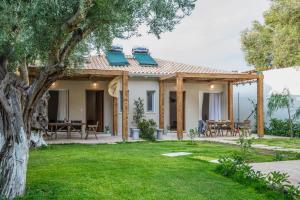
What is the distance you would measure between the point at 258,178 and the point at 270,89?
1541 cm

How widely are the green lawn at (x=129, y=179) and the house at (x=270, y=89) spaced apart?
10.4 m

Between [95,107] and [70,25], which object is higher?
[70,25]

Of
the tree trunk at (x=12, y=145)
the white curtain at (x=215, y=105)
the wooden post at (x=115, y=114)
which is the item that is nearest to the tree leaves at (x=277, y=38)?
the white curtain at (x=215, y=105)

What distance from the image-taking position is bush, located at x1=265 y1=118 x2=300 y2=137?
727 inches

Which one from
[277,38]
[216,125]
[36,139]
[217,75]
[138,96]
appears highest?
[277,38]

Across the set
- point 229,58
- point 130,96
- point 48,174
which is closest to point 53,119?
→ point 130,96

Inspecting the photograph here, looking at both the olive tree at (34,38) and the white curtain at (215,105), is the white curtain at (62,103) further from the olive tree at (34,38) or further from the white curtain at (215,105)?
the olive tree at (34,38)

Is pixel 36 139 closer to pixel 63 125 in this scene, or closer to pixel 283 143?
pixel 63 125

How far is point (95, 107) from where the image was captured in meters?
20.5

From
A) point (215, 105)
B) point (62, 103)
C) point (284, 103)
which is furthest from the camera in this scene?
point (215, 105)

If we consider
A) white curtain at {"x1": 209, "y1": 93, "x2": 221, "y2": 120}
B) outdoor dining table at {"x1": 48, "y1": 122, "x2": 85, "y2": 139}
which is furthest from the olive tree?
white curtain at {"x1": 209, "y1": 93, "x2": 221, "y2": 120}

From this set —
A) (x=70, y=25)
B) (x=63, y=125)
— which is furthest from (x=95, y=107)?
(x=70, y=25)

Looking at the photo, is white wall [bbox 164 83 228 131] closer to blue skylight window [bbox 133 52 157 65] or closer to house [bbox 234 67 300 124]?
blue skylight window [bbox 133 52 157 65]

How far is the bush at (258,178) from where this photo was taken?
612cm
